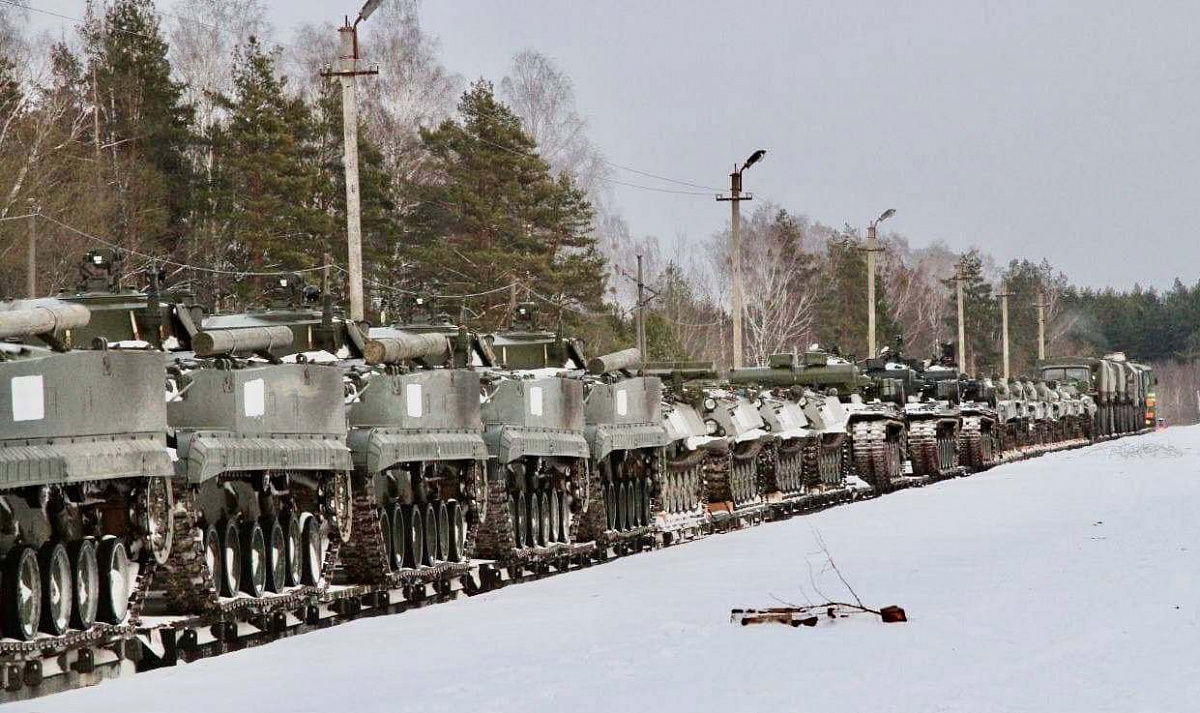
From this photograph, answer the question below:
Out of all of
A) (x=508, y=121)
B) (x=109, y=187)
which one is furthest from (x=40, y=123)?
(x=508, y=121)

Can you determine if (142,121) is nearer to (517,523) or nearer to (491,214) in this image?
(491,214)

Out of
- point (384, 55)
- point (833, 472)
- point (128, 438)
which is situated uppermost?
point (384, 55)

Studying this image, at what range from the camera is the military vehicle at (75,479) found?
11297mm

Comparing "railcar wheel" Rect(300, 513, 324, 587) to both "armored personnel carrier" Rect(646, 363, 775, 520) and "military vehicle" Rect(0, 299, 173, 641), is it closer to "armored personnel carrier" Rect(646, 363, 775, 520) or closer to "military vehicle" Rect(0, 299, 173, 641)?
"military vehicle" Rect(0, 299, 173, 641)

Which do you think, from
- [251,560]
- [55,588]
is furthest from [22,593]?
[251,560]

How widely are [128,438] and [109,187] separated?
1375 inches

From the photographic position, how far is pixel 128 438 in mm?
12242

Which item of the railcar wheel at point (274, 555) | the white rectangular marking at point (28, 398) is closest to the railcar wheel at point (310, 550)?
the railcar wheel at point (274, 555)

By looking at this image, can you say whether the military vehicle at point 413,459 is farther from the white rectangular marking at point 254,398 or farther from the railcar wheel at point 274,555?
the white rectangular marking at point 254,398

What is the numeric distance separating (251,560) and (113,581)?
2.29m

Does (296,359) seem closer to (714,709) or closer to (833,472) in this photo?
(714,709)

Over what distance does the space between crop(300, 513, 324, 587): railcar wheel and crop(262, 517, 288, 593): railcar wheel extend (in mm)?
486

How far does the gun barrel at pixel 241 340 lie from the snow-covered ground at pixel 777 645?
2.35 meters

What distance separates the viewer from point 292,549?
15508mm
